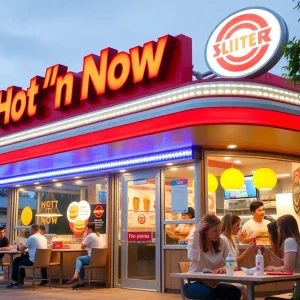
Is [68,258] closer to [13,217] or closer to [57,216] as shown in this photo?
[57,216]

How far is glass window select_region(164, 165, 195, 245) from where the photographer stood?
10.3 meters

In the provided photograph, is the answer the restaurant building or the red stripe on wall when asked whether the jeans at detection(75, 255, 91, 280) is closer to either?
the restaurant building

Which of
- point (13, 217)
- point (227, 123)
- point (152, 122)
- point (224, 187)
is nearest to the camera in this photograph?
point (227, 123)

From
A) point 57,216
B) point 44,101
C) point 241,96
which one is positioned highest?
point 44,101

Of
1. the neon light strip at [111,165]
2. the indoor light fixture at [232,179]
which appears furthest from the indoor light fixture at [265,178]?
the neon light strip at [111,165]

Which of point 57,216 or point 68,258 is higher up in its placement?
Result: point 57,216

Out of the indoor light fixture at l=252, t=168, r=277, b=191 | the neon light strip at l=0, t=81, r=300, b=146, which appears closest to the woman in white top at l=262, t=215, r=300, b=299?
the neon light strip at l=0, t=81, r=300, b=146

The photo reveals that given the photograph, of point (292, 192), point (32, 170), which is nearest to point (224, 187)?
point (292, 192)

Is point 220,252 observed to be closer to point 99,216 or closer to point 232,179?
point 232,179

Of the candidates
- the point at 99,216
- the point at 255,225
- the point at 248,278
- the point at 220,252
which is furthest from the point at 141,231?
the point at 248,278

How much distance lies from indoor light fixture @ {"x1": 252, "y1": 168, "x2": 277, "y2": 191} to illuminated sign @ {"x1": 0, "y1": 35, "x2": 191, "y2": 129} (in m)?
2.98

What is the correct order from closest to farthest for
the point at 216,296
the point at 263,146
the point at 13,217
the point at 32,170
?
the point at 216,296 → the point at 263,146 → the point at 32,170 → the point at 13,217

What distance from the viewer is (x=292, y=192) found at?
36.9 ft

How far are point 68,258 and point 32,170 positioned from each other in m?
2.52
